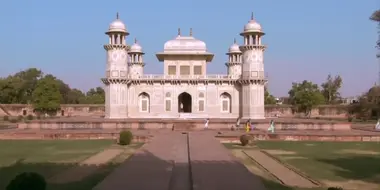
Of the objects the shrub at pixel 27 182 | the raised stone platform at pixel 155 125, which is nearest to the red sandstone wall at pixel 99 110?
the raised stone platform at pixel 155 125

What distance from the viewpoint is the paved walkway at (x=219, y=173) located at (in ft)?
24.8

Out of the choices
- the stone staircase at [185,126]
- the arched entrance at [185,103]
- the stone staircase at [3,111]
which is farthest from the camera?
the stone staircase at [3,111]

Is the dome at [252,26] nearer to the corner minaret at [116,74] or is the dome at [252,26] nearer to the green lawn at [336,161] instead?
the corner minaret at [116,74]

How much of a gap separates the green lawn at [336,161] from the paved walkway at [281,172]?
379 millimetres

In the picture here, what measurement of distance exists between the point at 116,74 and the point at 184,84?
5436 millimetres

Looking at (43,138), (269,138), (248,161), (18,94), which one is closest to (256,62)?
(269,138)

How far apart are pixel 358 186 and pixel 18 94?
57545mm

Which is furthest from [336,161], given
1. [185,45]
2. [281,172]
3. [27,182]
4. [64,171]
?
[185,45]

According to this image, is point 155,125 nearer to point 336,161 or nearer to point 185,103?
point 336,161

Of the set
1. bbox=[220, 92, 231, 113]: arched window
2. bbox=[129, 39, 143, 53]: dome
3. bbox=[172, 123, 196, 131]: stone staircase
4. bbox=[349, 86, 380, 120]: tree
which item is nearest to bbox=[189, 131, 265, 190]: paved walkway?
bbox=[172, 123, 196, 131]: stone staircase

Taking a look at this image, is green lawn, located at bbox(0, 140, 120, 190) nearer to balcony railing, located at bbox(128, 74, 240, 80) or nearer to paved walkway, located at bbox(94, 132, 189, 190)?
paved walkway, located at bbox(94, 132, 189, 190)

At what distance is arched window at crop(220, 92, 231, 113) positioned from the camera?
3544cm

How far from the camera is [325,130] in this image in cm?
2488

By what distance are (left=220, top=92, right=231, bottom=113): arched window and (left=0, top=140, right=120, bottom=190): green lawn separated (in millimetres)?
19542
